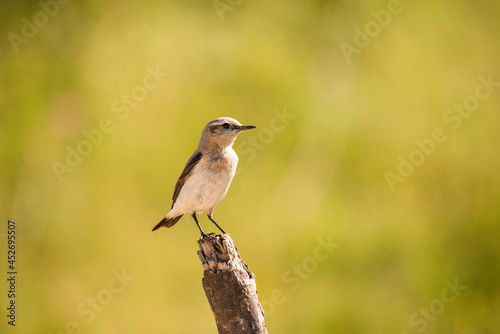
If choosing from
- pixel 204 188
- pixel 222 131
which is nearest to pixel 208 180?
pixel 204 188

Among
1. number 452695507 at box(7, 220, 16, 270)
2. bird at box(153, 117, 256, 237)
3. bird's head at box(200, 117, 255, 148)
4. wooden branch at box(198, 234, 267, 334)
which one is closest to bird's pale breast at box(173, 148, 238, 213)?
bird at box(153, 117, 256, 237)

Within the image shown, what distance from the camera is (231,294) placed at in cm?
389

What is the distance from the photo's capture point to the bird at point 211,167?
5.02 metres

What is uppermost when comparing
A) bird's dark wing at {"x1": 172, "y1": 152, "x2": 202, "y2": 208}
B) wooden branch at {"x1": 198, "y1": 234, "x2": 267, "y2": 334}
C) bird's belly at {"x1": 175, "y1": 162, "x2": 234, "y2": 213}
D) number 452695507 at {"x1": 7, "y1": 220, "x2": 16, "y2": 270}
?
number 452695507 at {"x1": 7, "y1": 220, "x2": 16, "y2": 270}

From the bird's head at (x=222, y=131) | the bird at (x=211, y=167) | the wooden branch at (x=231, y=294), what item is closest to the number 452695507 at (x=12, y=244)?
the bird at (x=211, y=167)

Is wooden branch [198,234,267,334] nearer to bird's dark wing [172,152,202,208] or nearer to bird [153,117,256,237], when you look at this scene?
bird [153,117,256,237]

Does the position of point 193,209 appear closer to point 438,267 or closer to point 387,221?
point 387,221

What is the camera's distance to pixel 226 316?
3865 mm

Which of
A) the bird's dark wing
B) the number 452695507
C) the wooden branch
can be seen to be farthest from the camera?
the number 452695507

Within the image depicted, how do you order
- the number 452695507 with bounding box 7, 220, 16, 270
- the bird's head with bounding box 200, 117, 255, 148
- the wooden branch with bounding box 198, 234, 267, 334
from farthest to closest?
the number 452695507 with bounding box 7, 220, 16, 270
the bird's head with bounding box 200, 117, 255, 148
the wooden branch with bounding box 198, 234, 267, 334

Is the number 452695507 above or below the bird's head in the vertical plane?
above

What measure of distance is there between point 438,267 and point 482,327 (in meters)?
1.26

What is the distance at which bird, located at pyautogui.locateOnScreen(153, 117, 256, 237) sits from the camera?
16.5ft

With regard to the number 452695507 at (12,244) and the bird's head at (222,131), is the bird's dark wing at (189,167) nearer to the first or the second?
the bird's head at (222,131)
